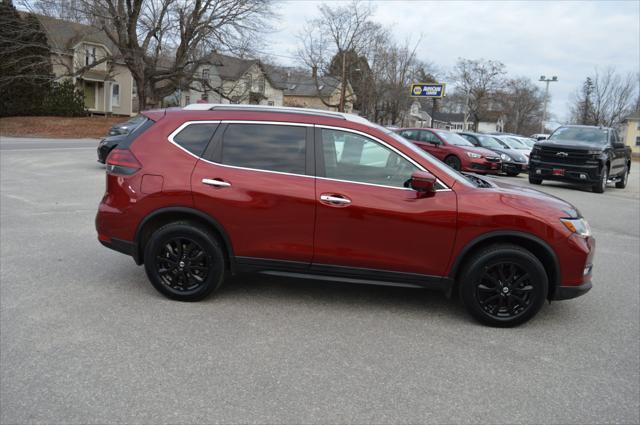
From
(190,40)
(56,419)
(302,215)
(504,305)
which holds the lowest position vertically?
(56,419)

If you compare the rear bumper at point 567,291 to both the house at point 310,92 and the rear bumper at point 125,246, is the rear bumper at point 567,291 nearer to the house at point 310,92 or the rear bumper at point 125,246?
the rear bumper at point 125,246

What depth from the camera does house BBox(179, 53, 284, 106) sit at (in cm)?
3666

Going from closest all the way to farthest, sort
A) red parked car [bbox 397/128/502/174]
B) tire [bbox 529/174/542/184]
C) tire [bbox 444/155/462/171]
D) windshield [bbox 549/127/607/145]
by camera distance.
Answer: windshield [bbox 549/127/607/145]
tire [bbox 529/174/542/184]
red parked car [bbox 397/128/502/174]
tire [bbox 444/155/462/171]

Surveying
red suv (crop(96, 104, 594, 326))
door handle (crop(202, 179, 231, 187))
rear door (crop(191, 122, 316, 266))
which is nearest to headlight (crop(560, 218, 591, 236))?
red suv (crop(96, 104, 594, 326))

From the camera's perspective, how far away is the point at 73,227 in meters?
7.45

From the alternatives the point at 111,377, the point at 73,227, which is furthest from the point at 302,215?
the point at 73,227

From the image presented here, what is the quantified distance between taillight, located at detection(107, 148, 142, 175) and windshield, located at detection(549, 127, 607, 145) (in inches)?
599

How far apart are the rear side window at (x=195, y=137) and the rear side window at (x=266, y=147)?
16 centimetres

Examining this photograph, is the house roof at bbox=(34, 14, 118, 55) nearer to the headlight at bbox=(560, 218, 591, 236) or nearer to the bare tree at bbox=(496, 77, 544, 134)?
the headlight at bbox=(560, 218, 591, 236)

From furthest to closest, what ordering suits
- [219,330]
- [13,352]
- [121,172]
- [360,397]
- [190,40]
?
[190,40] < [121,172] < [219,330] < [13,352] < [360,397]

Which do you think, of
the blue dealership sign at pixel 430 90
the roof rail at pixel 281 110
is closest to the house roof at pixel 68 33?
the blue dealership sign at pixel 430 90

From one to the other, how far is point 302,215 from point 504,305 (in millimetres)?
1919

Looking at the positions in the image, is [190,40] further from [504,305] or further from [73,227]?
[504,305]

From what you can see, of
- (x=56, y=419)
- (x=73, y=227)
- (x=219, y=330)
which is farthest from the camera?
(x=73, y=227)
